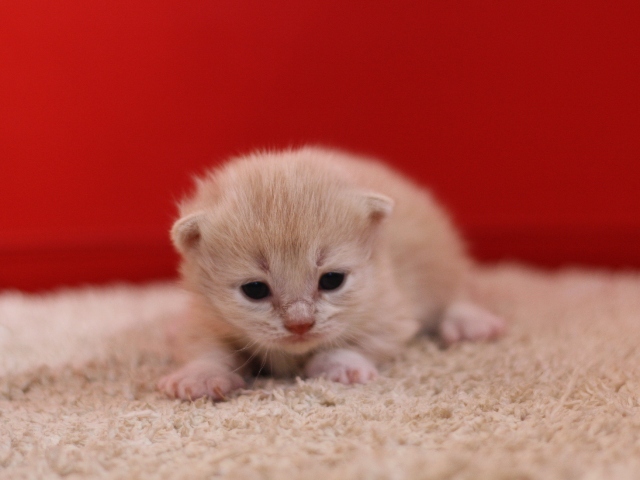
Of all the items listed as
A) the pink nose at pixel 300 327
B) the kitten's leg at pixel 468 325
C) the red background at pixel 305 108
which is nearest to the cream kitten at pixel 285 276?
Result: the pink nose at pixel 300 327

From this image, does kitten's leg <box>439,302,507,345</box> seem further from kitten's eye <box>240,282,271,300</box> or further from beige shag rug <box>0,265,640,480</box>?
kitten's eye <box>240,282,271,300</box>

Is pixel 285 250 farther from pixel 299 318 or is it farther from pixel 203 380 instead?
pixel 203 380

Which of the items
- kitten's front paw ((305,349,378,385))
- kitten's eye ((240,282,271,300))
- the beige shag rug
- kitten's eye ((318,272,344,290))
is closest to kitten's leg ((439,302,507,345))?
the beige shag rug

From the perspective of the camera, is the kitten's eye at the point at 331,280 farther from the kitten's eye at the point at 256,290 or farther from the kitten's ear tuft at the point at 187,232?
the kitten's ear tuft at the point at 187,232

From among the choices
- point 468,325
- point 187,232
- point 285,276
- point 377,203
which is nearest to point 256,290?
point 285,276

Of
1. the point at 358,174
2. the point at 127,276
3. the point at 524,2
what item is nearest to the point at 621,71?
the point at 524,2

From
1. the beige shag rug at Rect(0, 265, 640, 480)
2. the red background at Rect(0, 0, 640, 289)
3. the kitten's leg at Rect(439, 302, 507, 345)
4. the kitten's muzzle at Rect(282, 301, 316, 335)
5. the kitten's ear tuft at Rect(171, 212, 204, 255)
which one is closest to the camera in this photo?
the beige shag rug at Rect(0, 265, 640, 480)

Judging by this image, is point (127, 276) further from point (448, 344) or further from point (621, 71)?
point (621, 71)

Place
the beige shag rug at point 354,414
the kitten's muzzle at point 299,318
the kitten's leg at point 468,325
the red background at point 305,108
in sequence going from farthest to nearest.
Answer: the red background at point 305,108 → the kitten's leg at point 468,325 → the kitten's muzzle at point 299,318 → the beige shag rug at point 354,414
